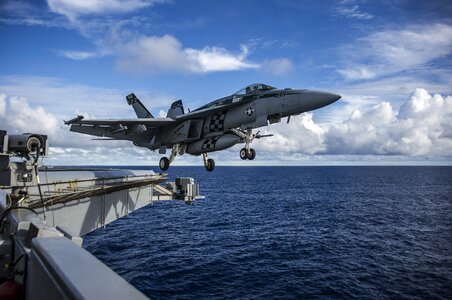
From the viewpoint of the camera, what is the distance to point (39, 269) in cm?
449

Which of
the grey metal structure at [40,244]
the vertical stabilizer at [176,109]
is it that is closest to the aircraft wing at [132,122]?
the vertical stabilizer at [176,109]

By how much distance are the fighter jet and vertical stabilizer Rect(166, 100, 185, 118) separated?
3677mm

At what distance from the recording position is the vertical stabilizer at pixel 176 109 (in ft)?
105

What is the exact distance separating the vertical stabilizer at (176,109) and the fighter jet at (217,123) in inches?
145

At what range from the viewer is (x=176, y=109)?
3250 centimetres

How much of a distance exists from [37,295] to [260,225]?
5040 cm

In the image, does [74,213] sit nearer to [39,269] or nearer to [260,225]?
[39,269]

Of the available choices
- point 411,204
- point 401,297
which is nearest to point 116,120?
point 401,297

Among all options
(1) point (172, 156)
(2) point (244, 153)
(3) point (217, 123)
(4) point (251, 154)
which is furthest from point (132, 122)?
(4) point (251, 154)

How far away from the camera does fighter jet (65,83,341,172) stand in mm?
20594

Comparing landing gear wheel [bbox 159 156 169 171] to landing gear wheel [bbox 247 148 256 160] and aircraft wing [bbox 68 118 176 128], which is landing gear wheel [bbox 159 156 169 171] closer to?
aircraft wing [bbox 68 118 176 128]

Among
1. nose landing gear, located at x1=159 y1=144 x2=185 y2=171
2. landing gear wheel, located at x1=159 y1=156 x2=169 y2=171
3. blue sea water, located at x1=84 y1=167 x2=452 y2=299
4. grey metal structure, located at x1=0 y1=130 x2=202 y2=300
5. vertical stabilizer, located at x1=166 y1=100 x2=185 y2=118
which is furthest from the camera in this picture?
vertical stabilizer, located at x1=166 y1=100 x2=185 y2=118

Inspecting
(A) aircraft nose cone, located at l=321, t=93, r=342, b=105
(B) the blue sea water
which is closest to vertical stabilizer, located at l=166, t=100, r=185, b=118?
(B) the blue sea water

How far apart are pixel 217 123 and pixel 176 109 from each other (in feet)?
29.9
